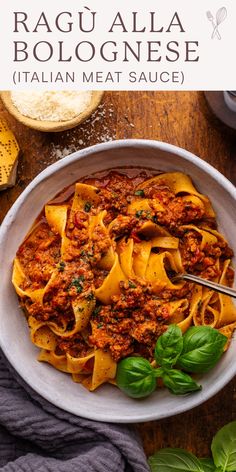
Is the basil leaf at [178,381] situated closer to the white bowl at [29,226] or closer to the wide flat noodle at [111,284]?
the white bowl at [29,226]

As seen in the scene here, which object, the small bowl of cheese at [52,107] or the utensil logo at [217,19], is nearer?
the small bowl of cheese at [52,107]

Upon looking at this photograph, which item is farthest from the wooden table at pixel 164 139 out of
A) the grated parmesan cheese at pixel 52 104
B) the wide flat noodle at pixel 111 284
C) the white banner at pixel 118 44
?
the wide flat noodle at pixel 111 284

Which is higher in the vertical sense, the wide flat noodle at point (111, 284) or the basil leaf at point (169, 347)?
the wide flat noodle at point (111, 284)

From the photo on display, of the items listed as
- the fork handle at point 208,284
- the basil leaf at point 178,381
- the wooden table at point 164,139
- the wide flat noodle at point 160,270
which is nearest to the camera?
the fork handle at point 208,284

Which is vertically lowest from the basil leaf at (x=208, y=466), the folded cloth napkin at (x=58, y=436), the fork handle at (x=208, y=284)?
the basil leaf at (x=208, y=466)

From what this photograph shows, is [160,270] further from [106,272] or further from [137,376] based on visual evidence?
[137,376]

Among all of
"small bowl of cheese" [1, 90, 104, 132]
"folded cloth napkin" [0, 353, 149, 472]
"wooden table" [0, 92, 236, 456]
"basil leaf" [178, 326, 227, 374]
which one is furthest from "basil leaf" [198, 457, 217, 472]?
"small bowl of cheese" [1, 90, 104, 132]

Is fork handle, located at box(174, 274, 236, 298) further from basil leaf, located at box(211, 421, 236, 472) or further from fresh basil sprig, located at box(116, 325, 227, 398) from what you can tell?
basil leaf, located at box(211, 421, 236, 472)
